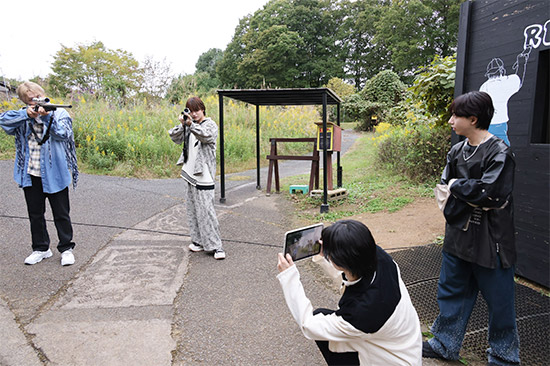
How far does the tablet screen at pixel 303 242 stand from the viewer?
5.88ft

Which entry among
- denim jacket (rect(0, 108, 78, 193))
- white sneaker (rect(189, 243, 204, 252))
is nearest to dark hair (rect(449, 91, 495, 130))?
white sneaker (rect(189, 243, 204, 252))

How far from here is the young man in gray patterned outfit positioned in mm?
4074

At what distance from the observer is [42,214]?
12.7 feet

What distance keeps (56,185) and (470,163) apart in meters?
3.77

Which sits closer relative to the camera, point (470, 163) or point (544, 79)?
point (470, 163)

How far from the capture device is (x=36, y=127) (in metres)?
3.72

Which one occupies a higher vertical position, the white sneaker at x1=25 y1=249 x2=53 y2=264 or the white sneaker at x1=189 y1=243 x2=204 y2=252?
the white sneaker at x1=25 y1=249 x2=53 y2=264

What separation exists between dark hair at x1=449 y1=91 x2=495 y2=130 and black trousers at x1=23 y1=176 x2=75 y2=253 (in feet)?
12.5

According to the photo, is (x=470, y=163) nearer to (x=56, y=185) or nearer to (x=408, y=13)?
(x=56, y=185)

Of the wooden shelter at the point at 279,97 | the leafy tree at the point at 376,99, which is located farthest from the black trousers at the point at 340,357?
the leafy tree at the point at 376,99

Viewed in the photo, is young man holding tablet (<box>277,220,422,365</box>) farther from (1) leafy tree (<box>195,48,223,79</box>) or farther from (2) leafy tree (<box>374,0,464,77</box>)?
(1) leafy tree (<box>195,48,223,79</box>)

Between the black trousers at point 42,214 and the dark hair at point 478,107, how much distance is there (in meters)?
3.80

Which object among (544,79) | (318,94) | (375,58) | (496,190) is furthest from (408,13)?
(496,190)

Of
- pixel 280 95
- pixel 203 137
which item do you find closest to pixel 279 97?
pixel 280 95
